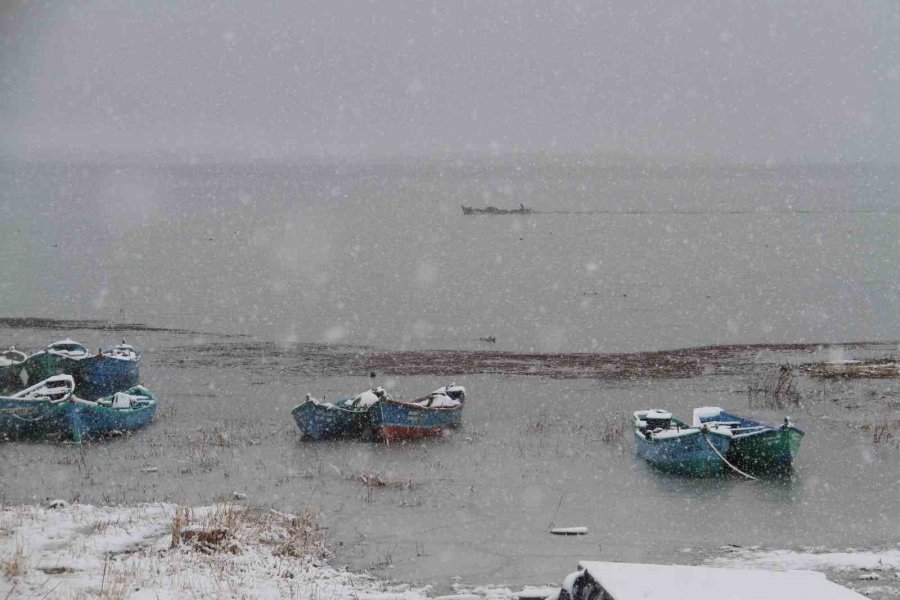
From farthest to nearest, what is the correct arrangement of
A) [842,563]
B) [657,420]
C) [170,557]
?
1. [657,420]
2. [842,563]
3. [170,557]

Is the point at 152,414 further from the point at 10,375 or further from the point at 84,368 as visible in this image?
the point at 10,375

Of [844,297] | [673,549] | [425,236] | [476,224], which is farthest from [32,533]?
[476,224]

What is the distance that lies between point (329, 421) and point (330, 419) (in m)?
0.06

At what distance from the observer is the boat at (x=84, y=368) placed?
3241cm

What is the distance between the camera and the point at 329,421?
85.9 ft

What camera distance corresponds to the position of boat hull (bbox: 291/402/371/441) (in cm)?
2609

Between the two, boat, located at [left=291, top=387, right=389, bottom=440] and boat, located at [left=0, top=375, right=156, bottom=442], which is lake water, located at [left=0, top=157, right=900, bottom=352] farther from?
boat, located at [left=0, top=375, right=156, bottom=442]

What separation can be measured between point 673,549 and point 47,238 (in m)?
120

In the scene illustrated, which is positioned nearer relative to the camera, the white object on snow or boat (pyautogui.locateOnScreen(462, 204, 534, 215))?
the white object on snow

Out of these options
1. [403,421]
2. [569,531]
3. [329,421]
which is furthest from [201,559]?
[403,421]

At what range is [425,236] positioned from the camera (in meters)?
126

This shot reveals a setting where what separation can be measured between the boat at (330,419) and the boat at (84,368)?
10.8m

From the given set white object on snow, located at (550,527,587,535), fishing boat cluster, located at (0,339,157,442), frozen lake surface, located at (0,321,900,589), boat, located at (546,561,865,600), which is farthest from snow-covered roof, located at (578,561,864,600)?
fishing boat cluster, located at (0,339,157,442)

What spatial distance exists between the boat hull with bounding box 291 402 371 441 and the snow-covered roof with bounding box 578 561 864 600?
62.2 feet
